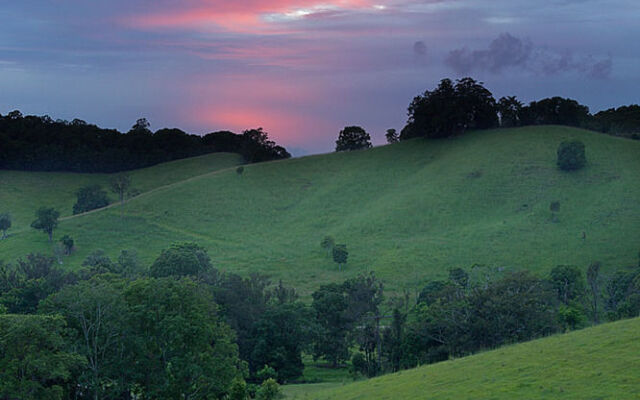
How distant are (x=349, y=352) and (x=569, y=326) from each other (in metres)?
18.9

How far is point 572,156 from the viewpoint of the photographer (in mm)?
95500

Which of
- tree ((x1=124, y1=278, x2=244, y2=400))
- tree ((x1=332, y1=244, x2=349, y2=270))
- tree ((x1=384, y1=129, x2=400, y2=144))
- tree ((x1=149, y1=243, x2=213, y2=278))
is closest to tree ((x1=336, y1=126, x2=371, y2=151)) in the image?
tree ((x1=384, y1=129, x2=400, y2=144))

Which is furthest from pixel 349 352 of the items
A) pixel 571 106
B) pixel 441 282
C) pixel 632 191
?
pixel 571 106

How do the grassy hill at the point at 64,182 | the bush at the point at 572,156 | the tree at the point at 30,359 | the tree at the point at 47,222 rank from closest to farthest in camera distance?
the tree at the point at 30,359, the tree at the point at 47,222, the bush at the point at 572,156, the grassy hill at the point at 64,182

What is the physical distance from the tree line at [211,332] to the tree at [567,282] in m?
0.79

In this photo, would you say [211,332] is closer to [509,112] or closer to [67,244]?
[67,244]

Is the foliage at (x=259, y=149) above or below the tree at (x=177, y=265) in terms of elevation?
above

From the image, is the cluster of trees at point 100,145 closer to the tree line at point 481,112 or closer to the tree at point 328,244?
the tree line at point 481,112

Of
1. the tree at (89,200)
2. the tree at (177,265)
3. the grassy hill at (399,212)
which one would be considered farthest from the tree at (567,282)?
the tree at (89,200)

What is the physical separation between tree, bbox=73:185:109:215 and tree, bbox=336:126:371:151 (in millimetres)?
46331

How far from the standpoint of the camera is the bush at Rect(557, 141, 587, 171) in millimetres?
95438

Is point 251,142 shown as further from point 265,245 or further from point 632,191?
point 632,191

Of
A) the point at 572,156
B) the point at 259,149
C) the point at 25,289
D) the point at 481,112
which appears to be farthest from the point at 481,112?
the point at 25,289

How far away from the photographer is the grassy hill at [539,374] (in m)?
21.6
